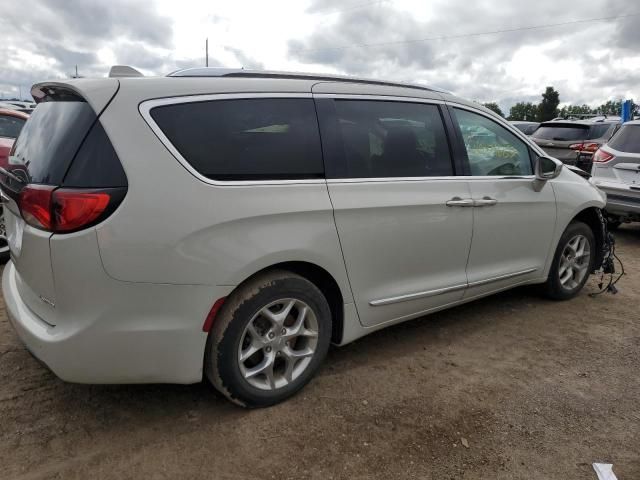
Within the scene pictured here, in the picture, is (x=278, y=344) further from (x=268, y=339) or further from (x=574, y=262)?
(x=574, y=262)

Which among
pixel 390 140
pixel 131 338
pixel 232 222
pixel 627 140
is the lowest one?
pixel 131 338

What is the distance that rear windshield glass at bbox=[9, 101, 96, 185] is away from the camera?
7.43 feet

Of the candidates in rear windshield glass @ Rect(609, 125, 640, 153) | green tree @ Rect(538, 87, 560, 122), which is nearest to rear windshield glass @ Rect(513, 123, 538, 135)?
rear windshield glass @ Rect(609, 125, 640, 153)

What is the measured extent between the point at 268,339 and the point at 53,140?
1407mm

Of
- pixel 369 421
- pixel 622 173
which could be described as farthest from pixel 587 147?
pixel 369 421

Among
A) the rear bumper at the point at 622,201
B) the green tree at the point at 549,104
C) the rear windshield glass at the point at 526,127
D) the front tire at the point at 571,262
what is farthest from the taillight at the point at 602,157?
the green tree at the point at 549,104

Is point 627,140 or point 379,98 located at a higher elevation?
point 379,98

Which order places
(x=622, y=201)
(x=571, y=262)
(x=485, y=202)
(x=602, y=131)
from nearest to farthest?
(x=485, y=202)
(x=571, y=262)
(x=622, y=201)
(x=602, y=131)

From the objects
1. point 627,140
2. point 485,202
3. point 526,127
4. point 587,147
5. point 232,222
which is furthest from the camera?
point 526,127

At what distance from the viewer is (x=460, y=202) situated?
3.39m

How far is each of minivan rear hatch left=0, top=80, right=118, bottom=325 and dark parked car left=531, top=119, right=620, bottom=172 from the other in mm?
9527

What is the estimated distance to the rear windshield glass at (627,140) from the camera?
6908 mm

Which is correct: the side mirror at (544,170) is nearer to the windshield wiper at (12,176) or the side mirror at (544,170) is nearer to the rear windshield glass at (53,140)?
the rear windshield glass at (53,140)

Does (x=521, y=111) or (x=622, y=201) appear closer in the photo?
(x=622, y=201)
